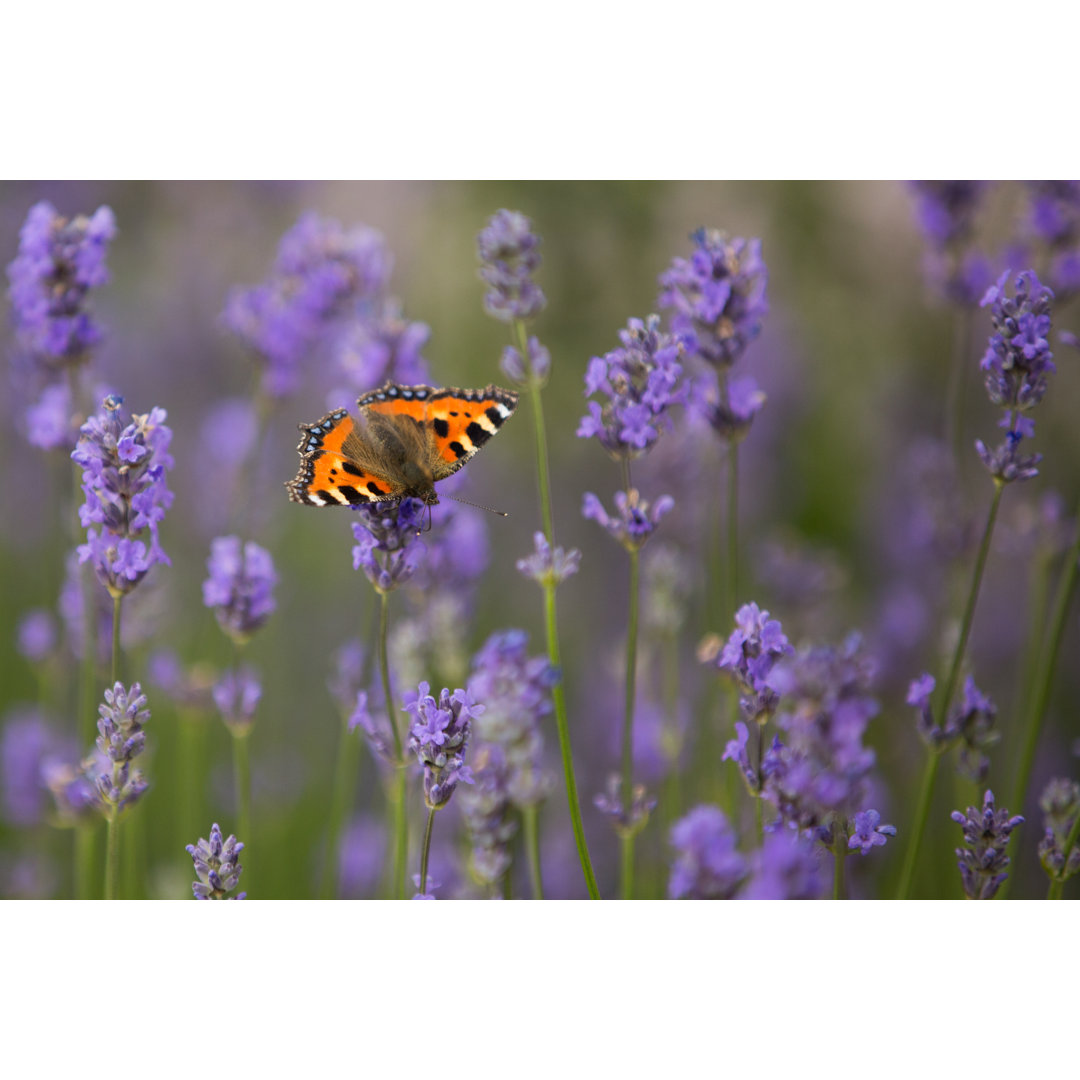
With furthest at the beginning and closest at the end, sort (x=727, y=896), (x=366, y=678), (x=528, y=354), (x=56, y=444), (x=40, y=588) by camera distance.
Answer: (x=40, y=588) < (x=366, y=678) < (x=56, y=444) < (x=528, y=354) < (x=727, y=896)

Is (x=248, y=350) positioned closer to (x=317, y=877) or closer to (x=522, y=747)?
(x=522, y=747)

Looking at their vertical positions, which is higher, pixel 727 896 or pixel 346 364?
pixel 346 364

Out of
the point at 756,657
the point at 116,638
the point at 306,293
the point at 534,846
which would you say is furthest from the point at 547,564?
the point at 306,293

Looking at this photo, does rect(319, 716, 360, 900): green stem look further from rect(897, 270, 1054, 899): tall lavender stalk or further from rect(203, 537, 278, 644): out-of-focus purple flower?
rect(897, 270, 1054, 899): tall lavender stalk

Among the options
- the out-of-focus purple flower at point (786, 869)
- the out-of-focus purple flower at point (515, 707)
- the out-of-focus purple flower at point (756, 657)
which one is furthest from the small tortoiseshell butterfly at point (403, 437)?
the out-of-focus purple flower at point (786, 869)

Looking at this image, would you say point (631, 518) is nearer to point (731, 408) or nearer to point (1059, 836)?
point (731, 408)

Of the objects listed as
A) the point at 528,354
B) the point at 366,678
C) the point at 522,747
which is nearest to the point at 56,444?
the point at 366,678
